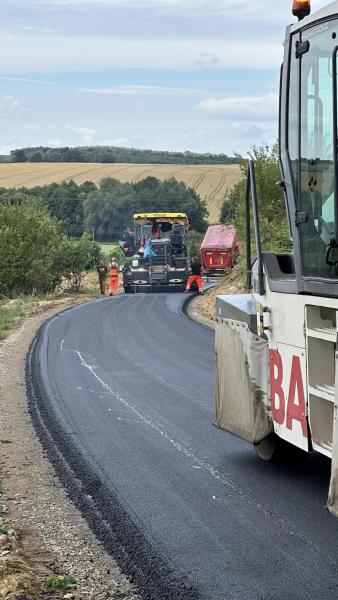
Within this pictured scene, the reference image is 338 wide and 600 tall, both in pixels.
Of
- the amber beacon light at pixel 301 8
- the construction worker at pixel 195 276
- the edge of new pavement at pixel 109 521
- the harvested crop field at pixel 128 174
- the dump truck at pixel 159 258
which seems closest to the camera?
the edge of new pavement at pixel 109 521

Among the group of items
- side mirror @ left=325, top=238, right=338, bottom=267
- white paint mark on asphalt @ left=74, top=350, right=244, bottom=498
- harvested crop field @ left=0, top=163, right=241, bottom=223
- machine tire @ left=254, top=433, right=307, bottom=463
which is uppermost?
harvested crop field @ left=0, top=163, right=241, bottom=223

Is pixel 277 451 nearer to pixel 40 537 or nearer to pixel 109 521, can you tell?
pixel 109 521

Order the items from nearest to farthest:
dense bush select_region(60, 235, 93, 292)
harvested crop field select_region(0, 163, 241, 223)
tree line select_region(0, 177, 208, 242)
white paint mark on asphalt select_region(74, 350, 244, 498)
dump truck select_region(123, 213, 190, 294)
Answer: white paint mark on asphalt select_region(74, 350, 244, 498)
dump truck select_region(123, 213, 190, 294)
dense bush select_region(60, 235, 93, 292)
tree line select_region(0, 177, 208, 242)
harvested crop field select_region(0, 163, 241, 223)

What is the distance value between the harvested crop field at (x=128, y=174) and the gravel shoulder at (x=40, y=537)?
72.7 m

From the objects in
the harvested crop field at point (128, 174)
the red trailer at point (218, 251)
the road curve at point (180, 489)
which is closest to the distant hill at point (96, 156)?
the harvested crop field at point (128, 174)

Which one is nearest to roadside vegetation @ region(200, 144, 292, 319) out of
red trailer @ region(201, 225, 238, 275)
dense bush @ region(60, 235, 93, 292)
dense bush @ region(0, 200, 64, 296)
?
dense bush @ region(0, 200, 64, 296)

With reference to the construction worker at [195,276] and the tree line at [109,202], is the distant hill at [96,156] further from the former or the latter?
the construction worker at [195,276]

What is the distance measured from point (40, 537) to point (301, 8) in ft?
13.6

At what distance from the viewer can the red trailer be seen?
174 feet

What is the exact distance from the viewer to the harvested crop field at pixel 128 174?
86.9m

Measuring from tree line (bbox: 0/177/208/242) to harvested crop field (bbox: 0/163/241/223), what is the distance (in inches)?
53.8

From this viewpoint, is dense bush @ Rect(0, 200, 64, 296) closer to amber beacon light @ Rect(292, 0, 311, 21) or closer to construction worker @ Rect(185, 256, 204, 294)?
construction worker @ Rect(185, 256, 204, 294)

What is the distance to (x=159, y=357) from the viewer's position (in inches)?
706

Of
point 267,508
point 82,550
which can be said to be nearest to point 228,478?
point 267,508
